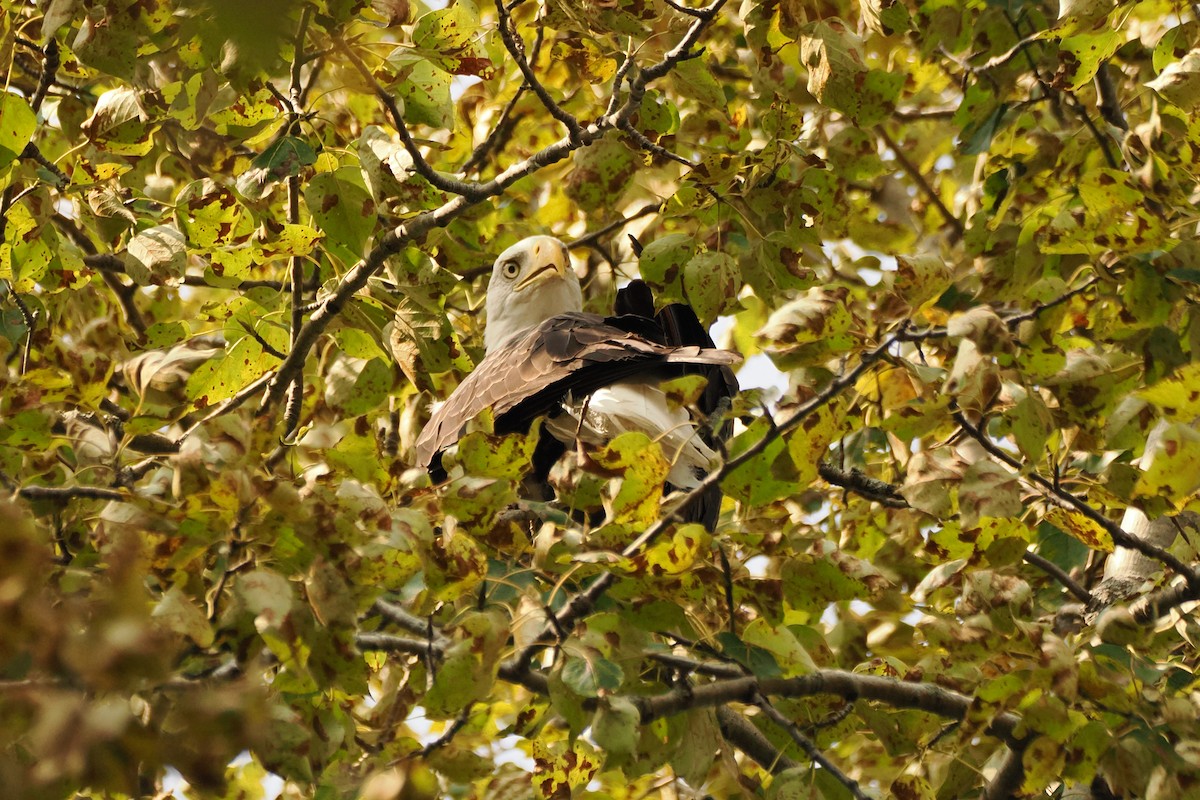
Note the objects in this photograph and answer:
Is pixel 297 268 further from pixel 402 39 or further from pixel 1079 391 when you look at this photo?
pixel 1079 391

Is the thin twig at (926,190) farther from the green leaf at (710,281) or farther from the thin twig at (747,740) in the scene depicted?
the thin twig at (747,740)

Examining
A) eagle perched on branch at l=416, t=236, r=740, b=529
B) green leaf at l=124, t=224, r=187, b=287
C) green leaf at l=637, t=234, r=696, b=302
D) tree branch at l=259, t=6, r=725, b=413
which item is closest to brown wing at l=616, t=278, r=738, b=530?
eagle perched on branch at l=416, t=236, r=740, b=529

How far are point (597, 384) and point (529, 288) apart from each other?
148 cm

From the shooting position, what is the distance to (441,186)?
3051 mm

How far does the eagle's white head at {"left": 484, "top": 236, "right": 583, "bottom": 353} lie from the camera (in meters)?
4.96

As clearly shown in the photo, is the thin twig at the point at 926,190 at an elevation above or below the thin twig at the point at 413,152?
below

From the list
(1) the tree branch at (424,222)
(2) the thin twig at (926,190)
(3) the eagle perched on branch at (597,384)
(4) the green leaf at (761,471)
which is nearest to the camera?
(4) the green leaf at (761,471)

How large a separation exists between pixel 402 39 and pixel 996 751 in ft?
7.28

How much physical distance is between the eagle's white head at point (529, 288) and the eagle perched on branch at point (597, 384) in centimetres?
55

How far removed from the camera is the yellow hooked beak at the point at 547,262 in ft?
16.2

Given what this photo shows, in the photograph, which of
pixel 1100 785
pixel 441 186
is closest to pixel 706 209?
pixel 441 186

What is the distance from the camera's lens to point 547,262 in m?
4.96

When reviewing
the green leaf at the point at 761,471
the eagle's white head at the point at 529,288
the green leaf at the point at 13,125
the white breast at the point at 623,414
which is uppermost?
the green leaf at the point at 13,125

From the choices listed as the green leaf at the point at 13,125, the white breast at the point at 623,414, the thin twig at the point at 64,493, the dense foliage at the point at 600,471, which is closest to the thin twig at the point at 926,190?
the dense foliage at the point at 600,471
